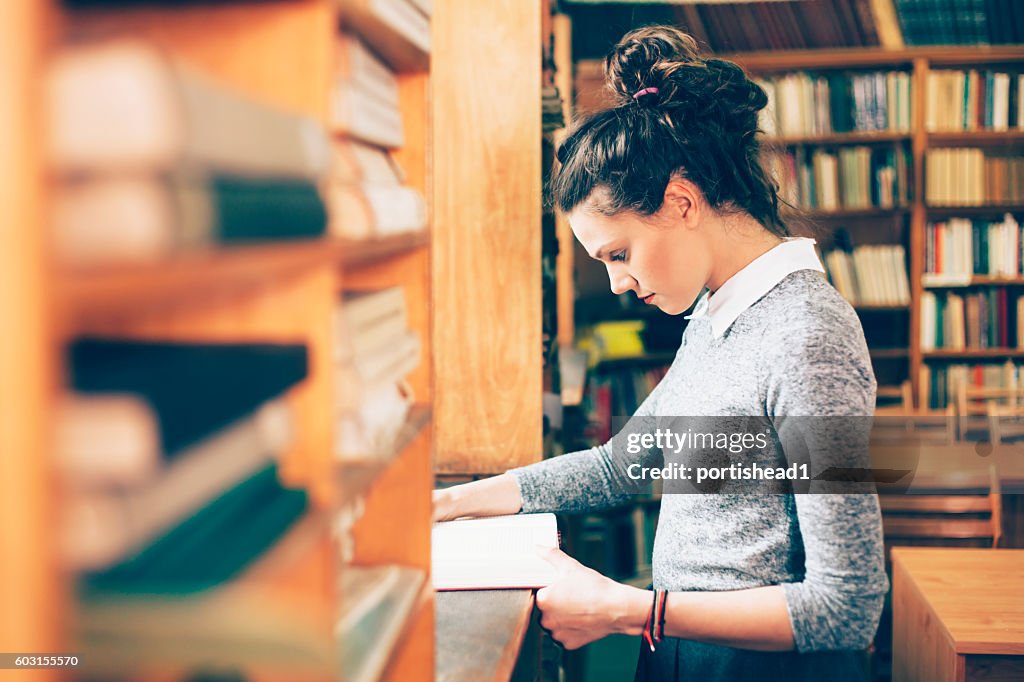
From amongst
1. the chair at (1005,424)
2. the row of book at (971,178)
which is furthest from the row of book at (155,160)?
the row of book at (971,178)

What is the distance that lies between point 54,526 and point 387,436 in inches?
20.7

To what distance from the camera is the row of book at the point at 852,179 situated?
4.55 metres

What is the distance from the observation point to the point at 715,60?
1614 millimetres

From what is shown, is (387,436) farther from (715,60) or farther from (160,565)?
(715,60)

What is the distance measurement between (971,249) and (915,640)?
2836mm

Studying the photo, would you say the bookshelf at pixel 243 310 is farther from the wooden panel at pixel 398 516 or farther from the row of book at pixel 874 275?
the row of book at pixel 874 275

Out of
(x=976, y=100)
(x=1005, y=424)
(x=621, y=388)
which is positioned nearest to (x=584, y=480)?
(x=621, y=388)

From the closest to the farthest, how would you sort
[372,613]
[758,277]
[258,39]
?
[258,39] → [372,613] → [758,277]

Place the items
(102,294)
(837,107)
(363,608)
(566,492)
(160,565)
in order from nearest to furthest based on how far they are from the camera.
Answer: (102,294)
(160,565)
(363,608)
(566,492)
(837,107)

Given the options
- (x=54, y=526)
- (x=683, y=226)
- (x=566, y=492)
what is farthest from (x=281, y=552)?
(x=566, y=492)

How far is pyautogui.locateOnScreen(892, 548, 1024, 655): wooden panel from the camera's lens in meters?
1.84

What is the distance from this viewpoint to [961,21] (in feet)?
14.6

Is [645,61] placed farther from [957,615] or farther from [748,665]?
[957,615]

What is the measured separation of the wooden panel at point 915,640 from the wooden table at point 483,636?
→ 0.83 meters
